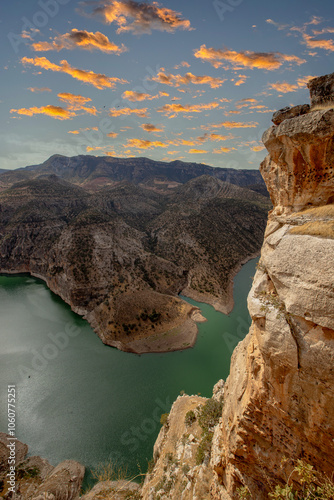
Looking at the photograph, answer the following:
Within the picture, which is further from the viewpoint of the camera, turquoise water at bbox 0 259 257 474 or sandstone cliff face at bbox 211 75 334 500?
turquoise water at bbox 0 259 257 474

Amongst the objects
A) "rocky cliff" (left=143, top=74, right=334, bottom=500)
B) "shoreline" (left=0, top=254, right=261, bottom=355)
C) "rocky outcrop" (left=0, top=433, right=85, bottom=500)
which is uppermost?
"rocky cliff" (left=143, top=74, right=334, bottom=500)

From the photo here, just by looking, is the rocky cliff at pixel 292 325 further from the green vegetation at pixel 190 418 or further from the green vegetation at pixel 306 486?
the green vegetation at pixel 190 418

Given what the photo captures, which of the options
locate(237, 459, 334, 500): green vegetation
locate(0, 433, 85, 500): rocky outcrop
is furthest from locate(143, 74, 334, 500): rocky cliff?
locate(0, 433, 85, 500): rocky outcrop

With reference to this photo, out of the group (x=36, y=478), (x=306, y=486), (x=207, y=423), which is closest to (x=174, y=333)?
(x=207, y=423)

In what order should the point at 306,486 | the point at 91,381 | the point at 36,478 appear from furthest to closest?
the point at 91,381, the point at 36,478, the point at 306,486

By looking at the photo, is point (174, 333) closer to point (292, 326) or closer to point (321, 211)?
point (292, 326)

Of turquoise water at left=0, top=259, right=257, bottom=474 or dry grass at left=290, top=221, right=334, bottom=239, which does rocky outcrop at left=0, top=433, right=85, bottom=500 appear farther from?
dry grass at left=290, top=221, right=334, bottom=239
